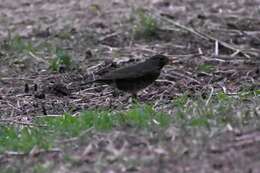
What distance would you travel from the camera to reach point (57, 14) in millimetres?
14586

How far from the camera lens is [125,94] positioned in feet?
32.6

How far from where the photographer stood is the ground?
254 inches

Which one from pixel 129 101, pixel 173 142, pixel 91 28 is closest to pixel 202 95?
pixel 129 101

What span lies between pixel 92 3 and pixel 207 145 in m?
9.18

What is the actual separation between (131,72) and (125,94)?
0.51 metres

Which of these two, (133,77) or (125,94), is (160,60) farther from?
(125,94)

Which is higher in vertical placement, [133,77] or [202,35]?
[133,77]

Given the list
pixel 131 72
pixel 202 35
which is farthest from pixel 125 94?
pixel 202 35

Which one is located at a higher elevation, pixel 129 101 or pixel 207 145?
pixel 207 145

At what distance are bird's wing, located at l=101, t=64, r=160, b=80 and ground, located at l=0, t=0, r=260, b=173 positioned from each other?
0.29 meters

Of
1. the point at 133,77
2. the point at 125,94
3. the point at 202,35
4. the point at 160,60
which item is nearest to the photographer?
the point at 133,77

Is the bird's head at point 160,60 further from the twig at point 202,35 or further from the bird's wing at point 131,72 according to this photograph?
the twig at point 202,35

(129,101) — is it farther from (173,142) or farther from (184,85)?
(173,142)

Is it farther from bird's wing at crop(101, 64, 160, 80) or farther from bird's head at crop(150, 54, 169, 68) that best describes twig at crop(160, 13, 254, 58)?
bird's wing at crop(101, 64, 160, 80)
